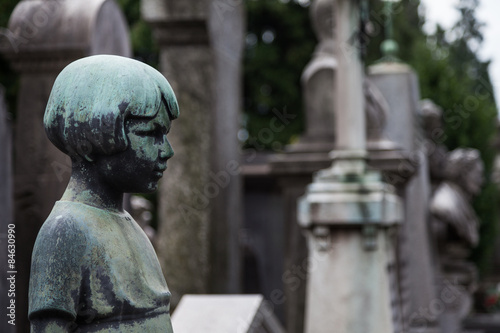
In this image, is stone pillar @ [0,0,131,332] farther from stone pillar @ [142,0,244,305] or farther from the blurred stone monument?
the blurred stone monument

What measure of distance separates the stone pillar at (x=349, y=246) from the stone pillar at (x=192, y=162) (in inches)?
48.7

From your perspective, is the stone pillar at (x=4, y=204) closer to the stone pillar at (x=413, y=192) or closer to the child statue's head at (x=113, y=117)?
the child statue's head at (x=113, y=117)

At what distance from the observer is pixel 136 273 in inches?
75.9

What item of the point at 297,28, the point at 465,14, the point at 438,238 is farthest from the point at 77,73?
the point at 465,14

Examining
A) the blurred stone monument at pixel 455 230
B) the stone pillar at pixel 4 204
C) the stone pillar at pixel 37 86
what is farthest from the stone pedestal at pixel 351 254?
the blurred stone monument at pixel 455 230

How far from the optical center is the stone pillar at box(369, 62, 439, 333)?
7805mm

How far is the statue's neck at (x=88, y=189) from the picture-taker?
1.93 m

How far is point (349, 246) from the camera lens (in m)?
5.39

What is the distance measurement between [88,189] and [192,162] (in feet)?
15.0

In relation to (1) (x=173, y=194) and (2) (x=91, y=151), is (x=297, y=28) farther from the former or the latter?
(2) (x=91, y=151)

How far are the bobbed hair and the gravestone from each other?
1.80m

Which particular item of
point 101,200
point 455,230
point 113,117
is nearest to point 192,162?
point 455,230

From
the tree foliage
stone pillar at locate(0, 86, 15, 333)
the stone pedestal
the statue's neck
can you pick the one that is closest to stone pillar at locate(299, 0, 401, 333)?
the stone pedestal

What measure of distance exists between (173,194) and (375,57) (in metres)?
16.9
